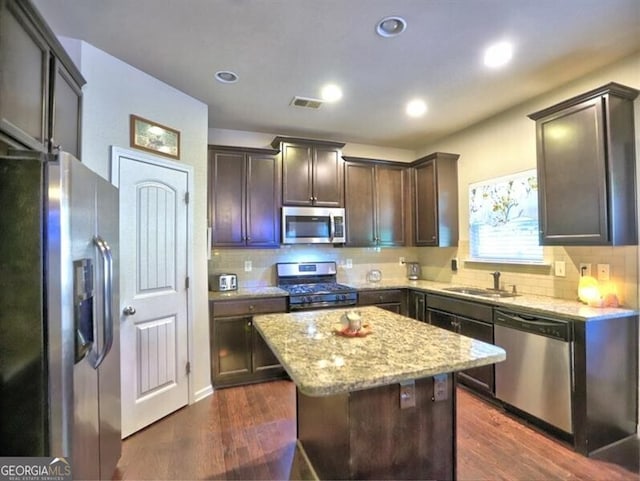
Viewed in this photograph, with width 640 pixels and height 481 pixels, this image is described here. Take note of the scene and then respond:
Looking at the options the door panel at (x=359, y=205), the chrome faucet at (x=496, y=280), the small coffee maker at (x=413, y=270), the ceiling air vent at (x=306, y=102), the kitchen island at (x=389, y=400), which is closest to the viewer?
the kitchen island at (x=389, y=400)

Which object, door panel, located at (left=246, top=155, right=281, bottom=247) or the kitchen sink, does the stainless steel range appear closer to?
door panel, located at (left=246, top=155, right=281, bottom=247)

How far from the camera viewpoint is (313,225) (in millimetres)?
3820

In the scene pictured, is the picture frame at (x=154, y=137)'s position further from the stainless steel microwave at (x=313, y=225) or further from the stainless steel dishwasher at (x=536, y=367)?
the stainless steel dishwasher at (x=536, y=367)

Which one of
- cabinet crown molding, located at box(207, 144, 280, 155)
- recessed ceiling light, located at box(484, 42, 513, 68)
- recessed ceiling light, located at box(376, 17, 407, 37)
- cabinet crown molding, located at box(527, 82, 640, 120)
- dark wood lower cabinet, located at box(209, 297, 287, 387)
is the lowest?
dark wood lower cabinet, located at box(209, 297, 287, 387)

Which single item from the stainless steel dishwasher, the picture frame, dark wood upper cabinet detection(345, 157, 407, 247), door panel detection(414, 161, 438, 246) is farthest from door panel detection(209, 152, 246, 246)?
the stainless steel dishwasher

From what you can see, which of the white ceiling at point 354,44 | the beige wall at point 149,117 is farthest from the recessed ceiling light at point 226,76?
the beige wall at point 149,117

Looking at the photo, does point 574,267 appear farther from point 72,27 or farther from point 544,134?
point 72,27

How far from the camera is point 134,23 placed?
6.42 feet

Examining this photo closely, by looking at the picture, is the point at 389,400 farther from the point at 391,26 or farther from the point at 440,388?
the point at 391,26

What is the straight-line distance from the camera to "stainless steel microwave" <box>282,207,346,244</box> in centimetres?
369

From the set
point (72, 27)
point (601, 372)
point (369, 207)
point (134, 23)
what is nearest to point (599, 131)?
point (601, 372)

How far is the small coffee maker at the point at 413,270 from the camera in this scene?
448 centimetres

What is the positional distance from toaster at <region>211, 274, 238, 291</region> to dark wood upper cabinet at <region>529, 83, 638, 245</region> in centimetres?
305

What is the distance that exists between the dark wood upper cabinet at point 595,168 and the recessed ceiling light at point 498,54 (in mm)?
557
